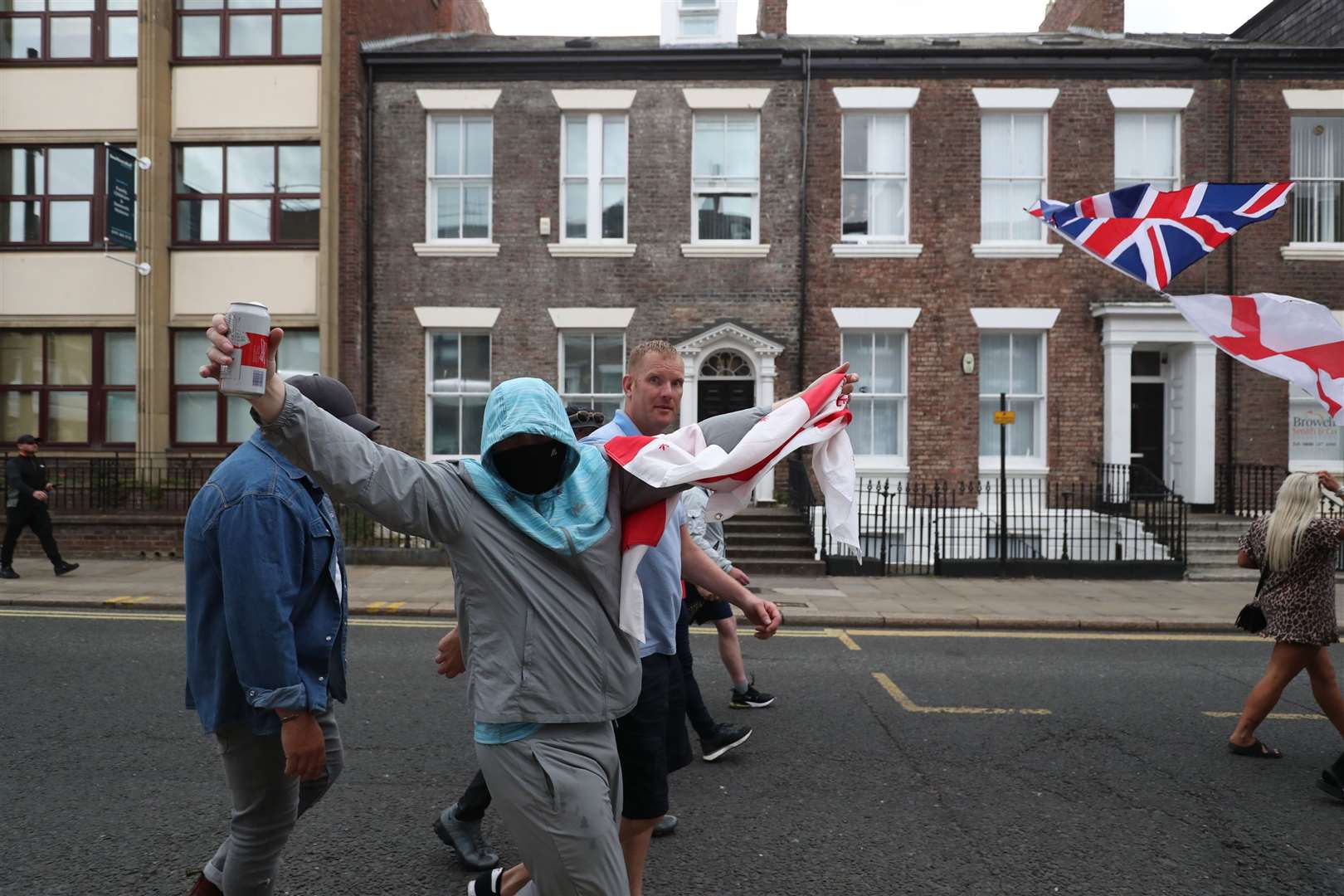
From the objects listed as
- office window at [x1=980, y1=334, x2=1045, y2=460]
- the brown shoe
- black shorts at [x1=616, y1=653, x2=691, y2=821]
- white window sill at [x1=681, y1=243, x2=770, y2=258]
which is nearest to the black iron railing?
office window at [x1=980, y1=334, x2=1045, y2=460]

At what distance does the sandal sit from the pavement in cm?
441

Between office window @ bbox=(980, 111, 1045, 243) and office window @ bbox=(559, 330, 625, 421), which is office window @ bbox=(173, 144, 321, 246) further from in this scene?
office window @ bbox=(980, 111, 1045, 243)

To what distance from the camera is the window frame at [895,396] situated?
51.3ft

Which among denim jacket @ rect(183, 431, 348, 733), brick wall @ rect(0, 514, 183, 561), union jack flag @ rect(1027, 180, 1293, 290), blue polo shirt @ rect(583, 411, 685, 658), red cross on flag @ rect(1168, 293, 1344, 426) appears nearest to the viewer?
denim jacket @ rect(183, 431, 348, 733)

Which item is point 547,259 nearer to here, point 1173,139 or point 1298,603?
point 1173,139

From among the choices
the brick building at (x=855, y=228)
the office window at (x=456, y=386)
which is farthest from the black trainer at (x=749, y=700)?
the office window at (x=456, y=386)

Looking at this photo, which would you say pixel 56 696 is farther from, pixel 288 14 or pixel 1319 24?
pixel 1319 24

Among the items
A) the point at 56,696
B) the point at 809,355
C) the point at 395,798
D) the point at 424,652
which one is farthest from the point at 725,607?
the point at 809,355

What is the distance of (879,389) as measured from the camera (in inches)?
621

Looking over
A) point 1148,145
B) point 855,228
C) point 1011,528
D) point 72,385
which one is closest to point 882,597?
point 1011,528

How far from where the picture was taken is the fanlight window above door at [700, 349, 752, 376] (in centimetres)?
1572

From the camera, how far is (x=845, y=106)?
15.5 meters

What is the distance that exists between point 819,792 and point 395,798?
6.94ft

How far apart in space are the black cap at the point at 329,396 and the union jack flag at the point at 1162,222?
18.6ft
